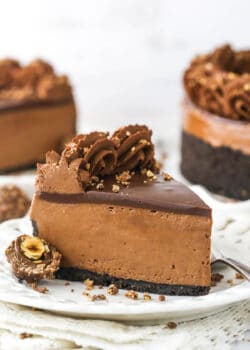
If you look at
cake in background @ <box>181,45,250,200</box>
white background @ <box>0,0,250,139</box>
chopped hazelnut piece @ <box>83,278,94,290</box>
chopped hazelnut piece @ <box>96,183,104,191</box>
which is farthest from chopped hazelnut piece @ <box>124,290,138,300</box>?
white background @ <box>0,0,250,139</box>

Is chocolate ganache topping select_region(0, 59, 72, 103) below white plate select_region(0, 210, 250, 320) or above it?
above

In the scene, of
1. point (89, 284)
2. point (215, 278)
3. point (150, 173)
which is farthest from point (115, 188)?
point (215, 278)

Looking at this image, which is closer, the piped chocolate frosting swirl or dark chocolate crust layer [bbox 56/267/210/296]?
dark chocolate crust layer [bbox 56/267/210/296]

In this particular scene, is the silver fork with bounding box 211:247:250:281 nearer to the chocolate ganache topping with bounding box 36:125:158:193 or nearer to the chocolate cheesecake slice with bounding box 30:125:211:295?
the chocolate cheesecake slice with bounding box 30:125:211:295

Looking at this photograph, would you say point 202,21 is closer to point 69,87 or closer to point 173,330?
point 69,87

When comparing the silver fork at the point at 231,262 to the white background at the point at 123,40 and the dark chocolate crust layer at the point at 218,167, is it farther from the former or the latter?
the white background at the point at 123,40

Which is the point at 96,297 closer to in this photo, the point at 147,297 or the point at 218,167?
the point at 147,297
